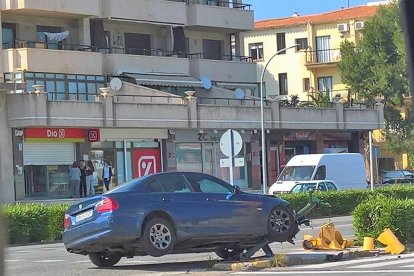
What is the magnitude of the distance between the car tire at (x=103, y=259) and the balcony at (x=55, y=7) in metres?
30.1

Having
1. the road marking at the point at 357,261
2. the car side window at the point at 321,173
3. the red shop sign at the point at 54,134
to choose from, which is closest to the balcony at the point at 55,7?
the red shop sign at the point at 54,134

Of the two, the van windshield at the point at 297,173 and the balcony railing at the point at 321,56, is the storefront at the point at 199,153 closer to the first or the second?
the van windshield at the point at 297,173

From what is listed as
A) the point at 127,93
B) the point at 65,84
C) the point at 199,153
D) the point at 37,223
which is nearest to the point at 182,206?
the point at 37,223

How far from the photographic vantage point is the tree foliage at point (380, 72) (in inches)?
2552

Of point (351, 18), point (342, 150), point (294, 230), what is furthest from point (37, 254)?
point (351, 18)

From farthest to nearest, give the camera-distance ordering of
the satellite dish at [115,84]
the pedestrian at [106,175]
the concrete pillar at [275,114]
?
the concrete pillar at [275,114] < the pedestrian at [106,175] < the satellite dish at [115,84]

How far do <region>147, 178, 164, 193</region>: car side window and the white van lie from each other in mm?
22601

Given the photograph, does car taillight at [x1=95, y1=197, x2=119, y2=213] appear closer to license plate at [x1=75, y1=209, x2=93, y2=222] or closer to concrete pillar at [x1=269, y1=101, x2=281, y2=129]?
license plate at [x1=75, y1=209, x2=93, y2=222]

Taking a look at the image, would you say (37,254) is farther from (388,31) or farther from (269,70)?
(269,70)

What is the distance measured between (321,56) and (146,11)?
89.2 feet

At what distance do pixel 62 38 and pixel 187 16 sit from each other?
9.15m

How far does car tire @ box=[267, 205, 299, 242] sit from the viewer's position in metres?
15.9

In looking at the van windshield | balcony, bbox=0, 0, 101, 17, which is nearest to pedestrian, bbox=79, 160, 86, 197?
balcony, bbox=0, 0, 101, 17

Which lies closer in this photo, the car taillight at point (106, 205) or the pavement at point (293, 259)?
the pavement at point (293, 259)
